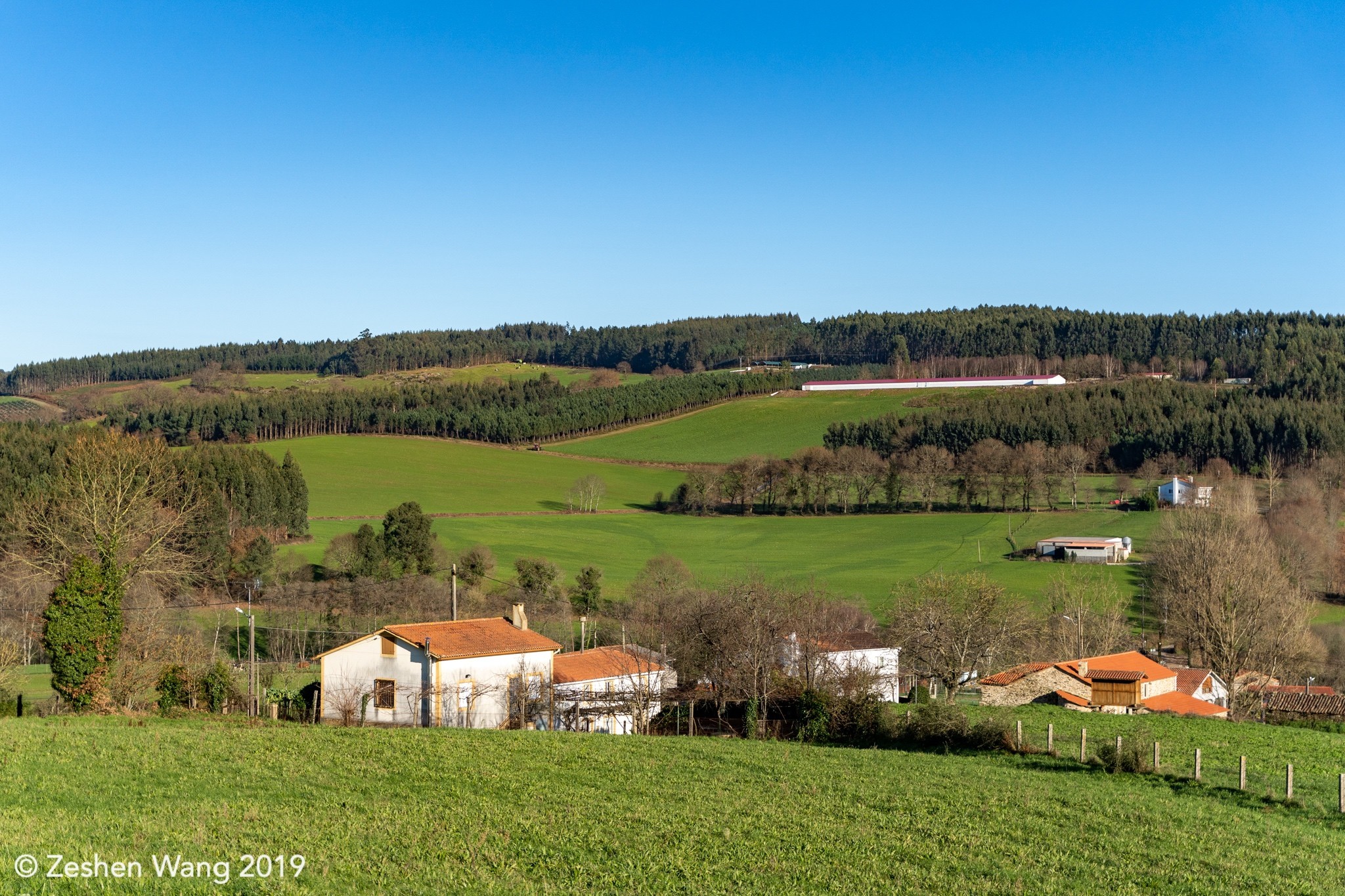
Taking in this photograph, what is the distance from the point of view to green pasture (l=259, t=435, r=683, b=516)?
106250 mm

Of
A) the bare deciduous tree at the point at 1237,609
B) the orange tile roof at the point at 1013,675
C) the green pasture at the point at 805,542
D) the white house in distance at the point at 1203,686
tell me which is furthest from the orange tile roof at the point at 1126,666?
the green pasture at the point at 805,542

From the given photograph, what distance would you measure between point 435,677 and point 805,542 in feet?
201

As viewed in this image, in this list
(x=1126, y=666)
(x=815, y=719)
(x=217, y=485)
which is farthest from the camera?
(x=217, y=485)

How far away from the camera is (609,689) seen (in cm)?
3778

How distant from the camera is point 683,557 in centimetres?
8500

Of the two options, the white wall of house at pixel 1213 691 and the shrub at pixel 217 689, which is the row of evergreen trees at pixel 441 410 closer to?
the shrub at pixel 217 689

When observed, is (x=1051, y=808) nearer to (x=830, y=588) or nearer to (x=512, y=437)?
(x=830, y=588)

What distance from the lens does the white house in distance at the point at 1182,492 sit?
10331 cm

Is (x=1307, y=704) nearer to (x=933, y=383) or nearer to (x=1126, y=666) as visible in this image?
(x=1126, y=666)

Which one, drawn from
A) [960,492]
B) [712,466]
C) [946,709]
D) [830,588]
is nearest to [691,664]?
[946,709]

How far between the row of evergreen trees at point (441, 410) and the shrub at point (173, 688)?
9727cm

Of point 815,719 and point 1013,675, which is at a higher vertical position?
point 815,719

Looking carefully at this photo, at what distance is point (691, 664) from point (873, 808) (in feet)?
70.1

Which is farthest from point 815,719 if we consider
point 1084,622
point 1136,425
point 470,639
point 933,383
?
point 933,383
